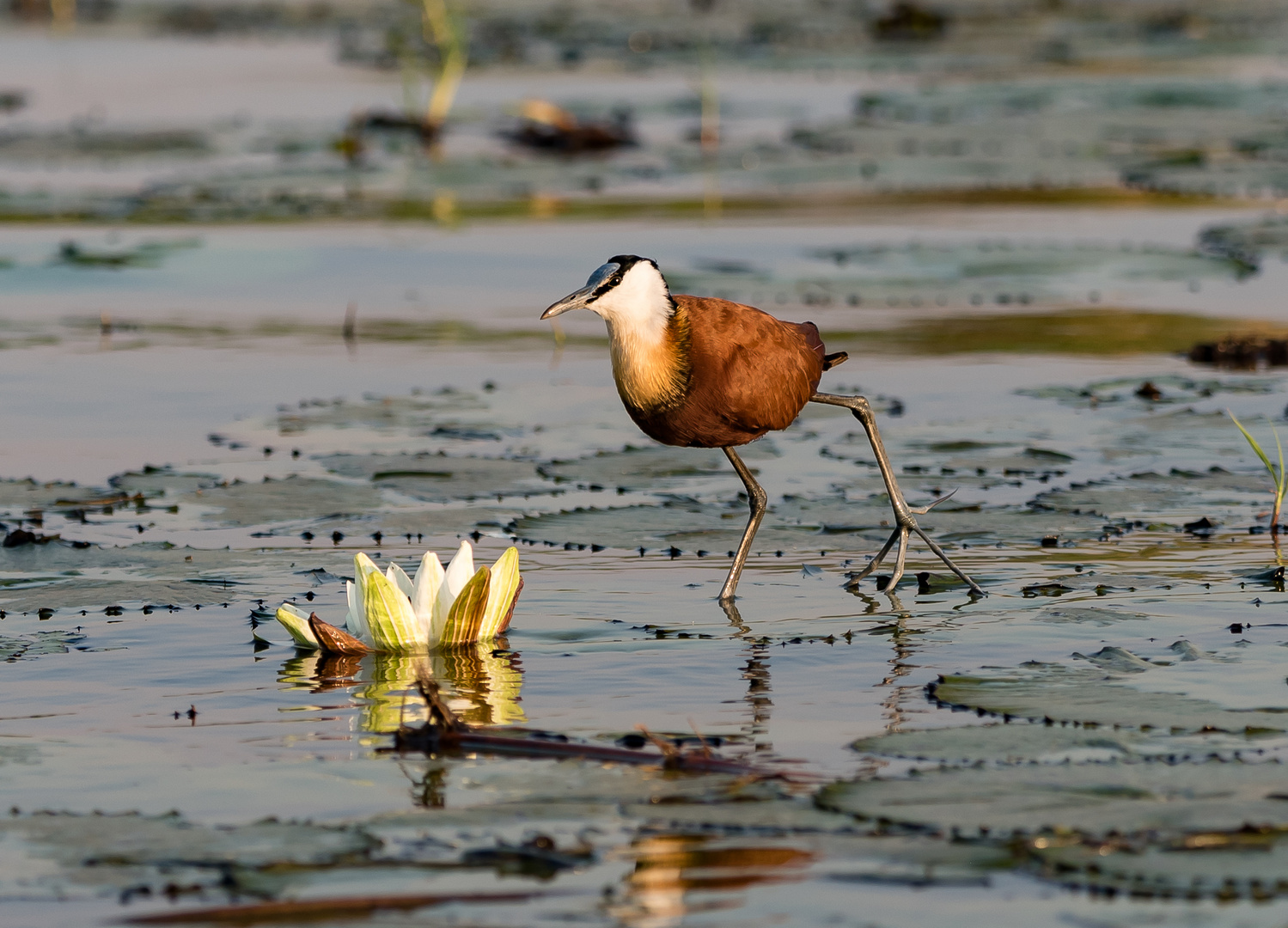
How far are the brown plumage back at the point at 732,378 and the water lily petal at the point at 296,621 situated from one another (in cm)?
112

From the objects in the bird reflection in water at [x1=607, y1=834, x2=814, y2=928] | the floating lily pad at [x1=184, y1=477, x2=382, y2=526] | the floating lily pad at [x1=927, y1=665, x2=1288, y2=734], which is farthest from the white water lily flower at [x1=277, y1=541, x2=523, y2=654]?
the bird reflection in water at [x1=607, y1=834, x2=814, y2=928]

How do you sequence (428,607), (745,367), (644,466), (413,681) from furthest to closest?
1. (644,466)
2. (745,367)
3. (428,607)
4. (413,681)

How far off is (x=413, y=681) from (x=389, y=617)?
23 centimetres

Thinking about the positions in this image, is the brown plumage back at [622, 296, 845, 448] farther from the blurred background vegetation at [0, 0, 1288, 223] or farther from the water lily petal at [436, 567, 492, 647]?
the blurred background vegetation at [0, 0, 1288, 223]

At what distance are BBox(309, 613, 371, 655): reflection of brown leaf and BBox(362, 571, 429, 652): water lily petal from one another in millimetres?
52

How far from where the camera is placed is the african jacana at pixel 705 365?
5.60 metres

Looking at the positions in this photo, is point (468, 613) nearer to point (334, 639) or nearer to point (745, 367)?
point (334, 639)

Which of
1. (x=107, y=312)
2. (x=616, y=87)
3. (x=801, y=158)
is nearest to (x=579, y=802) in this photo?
(x=107, y=312)

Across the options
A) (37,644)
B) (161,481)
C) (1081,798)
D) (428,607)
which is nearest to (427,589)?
(428,607)

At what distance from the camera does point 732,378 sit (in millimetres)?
5863

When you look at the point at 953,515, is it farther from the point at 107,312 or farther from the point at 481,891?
the point at 107,312

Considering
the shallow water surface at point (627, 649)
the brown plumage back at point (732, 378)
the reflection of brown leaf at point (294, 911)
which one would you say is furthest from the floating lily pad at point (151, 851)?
the brown plumage back at point (732, 378)

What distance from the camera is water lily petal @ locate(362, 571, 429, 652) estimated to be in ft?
17.9

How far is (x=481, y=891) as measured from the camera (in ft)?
12.4
